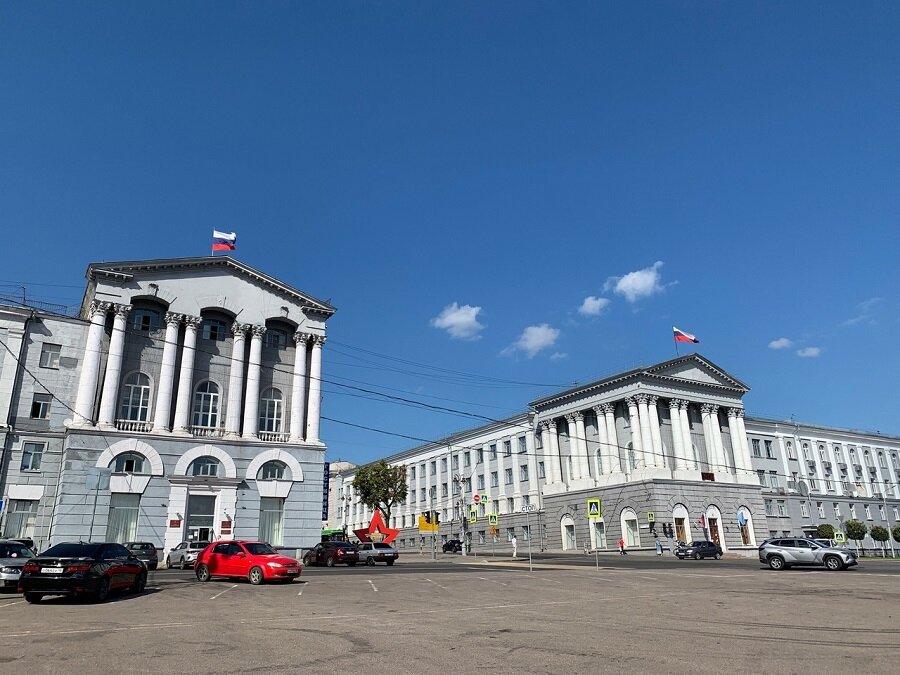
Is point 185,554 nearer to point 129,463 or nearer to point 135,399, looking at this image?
point 129,463

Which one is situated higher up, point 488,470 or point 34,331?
point 34,331

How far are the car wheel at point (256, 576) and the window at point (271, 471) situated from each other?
21.3 m

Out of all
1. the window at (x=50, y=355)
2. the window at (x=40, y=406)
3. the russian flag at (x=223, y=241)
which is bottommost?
the window at (x=40, y=406)

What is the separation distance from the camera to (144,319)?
4406 centimetres

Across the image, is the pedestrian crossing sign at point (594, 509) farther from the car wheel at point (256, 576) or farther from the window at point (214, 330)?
the window at point (214, 330)

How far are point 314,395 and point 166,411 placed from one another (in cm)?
Answer: 974

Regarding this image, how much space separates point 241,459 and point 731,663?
39.2m

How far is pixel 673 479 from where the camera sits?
6359 cm

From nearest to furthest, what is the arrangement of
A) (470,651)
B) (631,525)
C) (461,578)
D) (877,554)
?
(470,651) < (461,578) < (631,525) < (877,554)

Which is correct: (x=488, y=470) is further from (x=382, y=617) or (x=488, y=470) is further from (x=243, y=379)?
(x=382, y=617)

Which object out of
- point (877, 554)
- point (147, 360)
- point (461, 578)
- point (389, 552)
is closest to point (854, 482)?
point (877, 554)

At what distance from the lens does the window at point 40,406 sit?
1602 inches

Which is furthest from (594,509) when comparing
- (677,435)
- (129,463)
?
(677,435)

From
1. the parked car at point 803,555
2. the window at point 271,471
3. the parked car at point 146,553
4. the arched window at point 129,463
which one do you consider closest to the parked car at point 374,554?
the window at point 271,471
